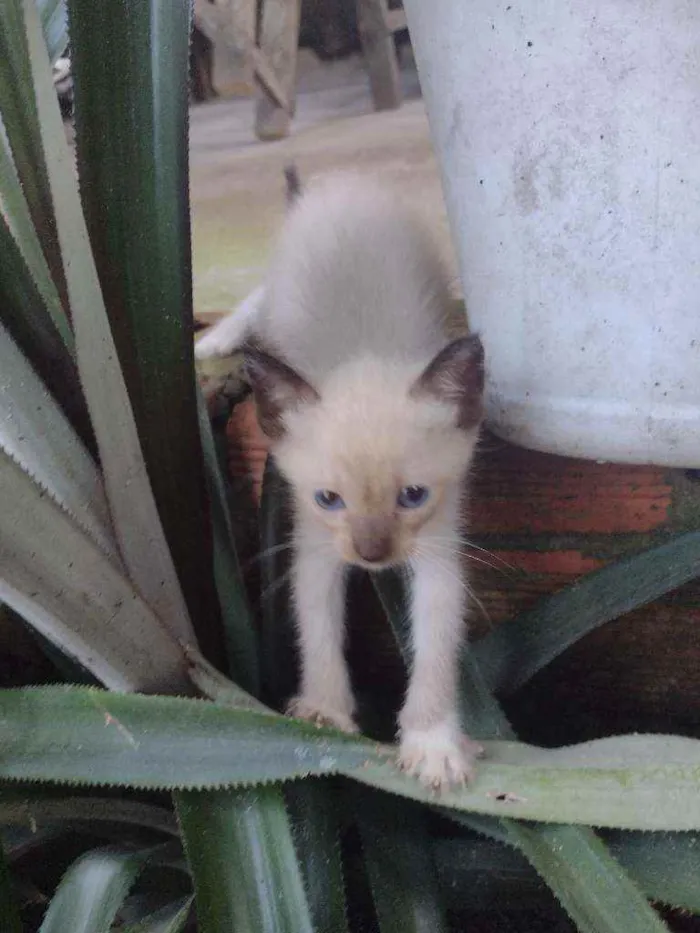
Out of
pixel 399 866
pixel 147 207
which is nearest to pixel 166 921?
pixel 399 866

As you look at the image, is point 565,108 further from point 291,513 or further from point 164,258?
point 291,513

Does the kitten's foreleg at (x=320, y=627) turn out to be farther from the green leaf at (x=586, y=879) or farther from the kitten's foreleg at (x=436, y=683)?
the green leaf at (x=586, y=879)

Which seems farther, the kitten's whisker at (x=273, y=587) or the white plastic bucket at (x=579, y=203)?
the kitten's whisker at (x=273, y=587)

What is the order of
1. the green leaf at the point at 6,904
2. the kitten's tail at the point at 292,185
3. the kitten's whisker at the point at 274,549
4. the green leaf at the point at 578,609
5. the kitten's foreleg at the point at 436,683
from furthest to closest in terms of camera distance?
the kitten's tail at the point at 292,185 < the kitten's whisker at the point at 274,549 < the green leaf at the point at 578,609 < the kitten's foreleg at the point at 436,683 < the green leaf at the point at 6,904

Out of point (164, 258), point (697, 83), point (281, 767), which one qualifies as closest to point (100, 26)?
point (164, 258)

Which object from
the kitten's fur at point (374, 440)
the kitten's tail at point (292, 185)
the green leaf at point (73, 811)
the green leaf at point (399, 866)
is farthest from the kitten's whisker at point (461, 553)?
the kitten's tail at point (292, 185)

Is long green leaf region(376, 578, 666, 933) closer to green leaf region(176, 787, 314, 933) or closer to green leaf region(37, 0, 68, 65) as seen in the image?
→ green leaf region(176, 787, 314, 933)

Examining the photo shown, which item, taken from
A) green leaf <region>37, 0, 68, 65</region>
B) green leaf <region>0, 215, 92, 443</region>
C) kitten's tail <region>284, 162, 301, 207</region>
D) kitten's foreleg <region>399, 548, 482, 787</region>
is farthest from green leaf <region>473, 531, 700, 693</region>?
green leaf <region>37, 0, 68, 65</region>

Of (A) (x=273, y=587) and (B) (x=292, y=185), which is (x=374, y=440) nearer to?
(A) (x=273, y=587)
